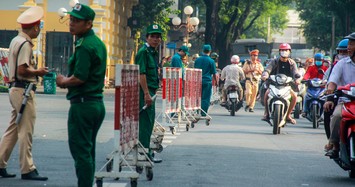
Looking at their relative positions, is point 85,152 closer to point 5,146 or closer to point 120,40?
point 5,146

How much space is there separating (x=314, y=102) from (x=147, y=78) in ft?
38.1

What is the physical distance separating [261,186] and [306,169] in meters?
2.28

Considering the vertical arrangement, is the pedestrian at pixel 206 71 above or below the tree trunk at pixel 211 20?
below

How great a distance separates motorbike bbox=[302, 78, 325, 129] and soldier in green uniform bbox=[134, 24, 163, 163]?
1116 cm

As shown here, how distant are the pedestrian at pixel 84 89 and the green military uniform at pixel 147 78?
3.38 m

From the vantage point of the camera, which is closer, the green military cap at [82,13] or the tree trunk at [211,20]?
the green military cap at [82,13]

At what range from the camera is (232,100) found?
98.1ft

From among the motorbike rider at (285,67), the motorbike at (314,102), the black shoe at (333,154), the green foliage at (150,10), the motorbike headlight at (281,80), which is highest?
the green foliage at (150,10)

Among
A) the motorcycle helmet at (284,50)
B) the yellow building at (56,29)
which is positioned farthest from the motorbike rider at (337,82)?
the yellow building at (56,29)

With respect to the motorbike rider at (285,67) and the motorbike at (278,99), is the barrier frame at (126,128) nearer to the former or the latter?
the motorbike at (278,99)

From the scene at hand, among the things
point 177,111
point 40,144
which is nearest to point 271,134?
point 177,111

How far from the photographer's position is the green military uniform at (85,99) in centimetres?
902

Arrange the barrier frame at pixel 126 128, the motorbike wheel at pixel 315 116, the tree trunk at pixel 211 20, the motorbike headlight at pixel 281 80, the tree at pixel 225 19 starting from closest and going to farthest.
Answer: the barrier frame at pixel 126 128
the motorbike headlight at pixel 281 80
the motorbike wheel at pixel 315 116
the tree trunk at pixel 211 20
the tree at pixel 225 19

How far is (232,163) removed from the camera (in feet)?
45.0
